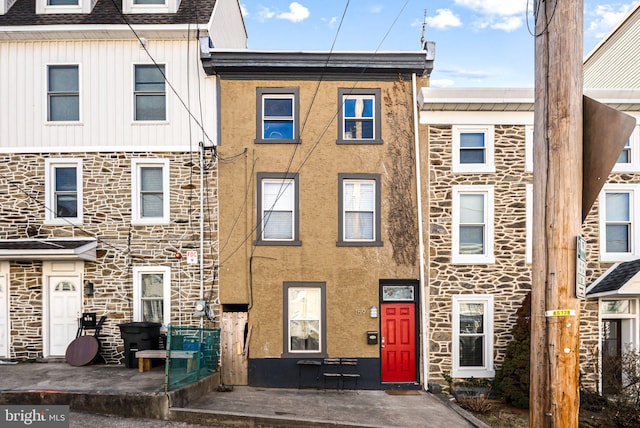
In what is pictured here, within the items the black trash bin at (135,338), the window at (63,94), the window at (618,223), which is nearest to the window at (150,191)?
the window at (63,94)

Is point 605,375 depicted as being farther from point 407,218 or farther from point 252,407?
point 252,407

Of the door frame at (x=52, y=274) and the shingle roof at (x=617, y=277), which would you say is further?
→ the door frame at (x=52, y=274)

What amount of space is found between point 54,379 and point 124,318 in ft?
7.82

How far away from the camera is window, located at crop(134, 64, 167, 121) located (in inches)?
484

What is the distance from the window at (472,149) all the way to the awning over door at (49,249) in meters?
9.66

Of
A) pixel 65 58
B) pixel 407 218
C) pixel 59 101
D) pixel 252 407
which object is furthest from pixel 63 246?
pixel 407 218

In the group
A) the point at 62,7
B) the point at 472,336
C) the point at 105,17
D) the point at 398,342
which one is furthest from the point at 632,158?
the point at 62,7

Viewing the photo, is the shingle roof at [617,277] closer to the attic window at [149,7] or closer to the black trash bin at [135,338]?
the black trash bin at [135,338]

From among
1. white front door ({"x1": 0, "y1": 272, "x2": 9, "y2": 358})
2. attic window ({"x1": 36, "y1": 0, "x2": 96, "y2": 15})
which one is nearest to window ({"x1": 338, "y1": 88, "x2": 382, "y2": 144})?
attic window ({"x1": 36, "y1": 0, "x2": 96, "y2": 15})

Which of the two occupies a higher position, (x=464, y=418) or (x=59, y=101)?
(x=59, y=101)

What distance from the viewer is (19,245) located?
38.2ft

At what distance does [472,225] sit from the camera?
40.1 ft

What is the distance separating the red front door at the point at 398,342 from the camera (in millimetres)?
12031

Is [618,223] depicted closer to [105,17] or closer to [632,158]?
[632,158]
